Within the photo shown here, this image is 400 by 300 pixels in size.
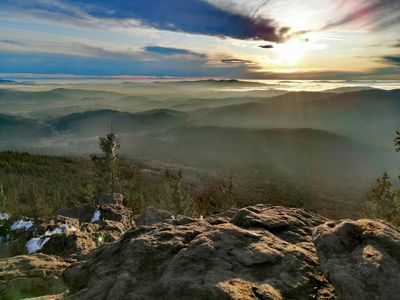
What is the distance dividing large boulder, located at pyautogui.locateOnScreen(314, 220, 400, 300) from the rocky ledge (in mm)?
26

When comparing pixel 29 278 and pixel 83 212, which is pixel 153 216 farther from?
pixel 29 278

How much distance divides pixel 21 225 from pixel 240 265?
28.7 metres

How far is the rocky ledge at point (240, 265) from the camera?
34.5ft

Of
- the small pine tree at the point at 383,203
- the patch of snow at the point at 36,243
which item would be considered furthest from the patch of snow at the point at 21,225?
the small pine tree at the point at 383,203

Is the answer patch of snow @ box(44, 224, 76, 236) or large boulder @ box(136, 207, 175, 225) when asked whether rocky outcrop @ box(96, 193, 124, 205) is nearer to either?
large boulder @ box(136, 207, 175, 225)

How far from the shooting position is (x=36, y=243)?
2777 cm

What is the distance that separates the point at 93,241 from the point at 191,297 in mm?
18443

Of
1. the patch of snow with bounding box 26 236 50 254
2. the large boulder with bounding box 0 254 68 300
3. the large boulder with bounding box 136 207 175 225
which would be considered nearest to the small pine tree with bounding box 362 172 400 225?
the large boulder with bounding box 136 207 175 225

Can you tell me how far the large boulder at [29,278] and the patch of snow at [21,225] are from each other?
59.5 feet

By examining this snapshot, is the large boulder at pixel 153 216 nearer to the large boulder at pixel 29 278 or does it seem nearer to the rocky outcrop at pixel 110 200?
the rocky outcrop at pixel 110 200

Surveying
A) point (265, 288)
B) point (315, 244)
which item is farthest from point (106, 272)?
point (315, 244)

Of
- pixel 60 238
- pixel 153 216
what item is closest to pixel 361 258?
pixel 60 238

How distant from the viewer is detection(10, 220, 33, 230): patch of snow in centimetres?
3373

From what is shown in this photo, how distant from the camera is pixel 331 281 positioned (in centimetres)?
1091
